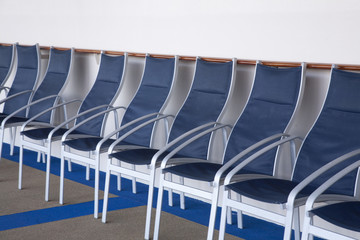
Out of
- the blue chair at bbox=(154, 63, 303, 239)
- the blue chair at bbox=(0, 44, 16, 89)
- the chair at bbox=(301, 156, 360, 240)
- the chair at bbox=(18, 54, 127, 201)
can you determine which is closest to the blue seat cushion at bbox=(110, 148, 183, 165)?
the blue chair at bbox=(154, 63, 303, 239)

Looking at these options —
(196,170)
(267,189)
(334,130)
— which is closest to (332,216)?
(267,189)

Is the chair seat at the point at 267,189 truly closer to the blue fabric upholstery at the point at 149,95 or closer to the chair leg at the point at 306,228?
the chair leg at the point at 306,228

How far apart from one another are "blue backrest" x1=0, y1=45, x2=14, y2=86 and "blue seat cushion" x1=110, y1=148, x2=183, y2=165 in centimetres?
248

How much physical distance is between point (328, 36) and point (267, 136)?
28.4 inches

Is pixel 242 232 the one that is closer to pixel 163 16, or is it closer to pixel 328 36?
pixel 328 36

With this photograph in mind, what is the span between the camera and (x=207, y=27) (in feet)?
12.8

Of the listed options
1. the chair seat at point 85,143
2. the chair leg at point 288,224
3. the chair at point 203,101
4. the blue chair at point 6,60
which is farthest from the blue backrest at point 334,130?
the blue chair at point 6,60

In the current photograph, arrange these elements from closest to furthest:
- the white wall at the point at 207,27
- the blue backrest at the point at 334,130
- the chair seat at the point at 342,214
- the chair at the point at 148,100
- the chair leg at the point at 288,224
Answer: the chair seat at the point at 342,214 < the chair leg at the point at 288,224 < the blue backrest at the point at 334,130 < the white wall at the point at 207,27 < the chair at the point at 148,100

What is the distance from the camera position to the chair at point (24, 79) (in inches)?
195

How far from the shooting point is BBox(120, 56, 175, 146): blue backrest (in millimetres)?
3873

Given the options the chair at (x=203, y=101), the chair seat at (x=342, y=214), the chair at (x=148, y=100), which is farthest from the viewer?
the chair at (x=148, y=100)

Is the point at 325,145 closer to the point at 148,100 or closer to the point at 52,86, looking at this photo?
the point at 148,100

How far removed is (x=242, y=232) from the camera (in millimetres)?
3291

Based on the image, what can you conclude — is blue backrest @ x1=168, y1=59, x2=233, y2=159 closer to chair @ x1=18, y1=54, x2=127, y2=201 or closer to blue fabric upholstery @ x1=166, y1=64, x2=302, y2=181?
blue fabric upholstery @ x1=166, y1=64, x2=302, y2=181
